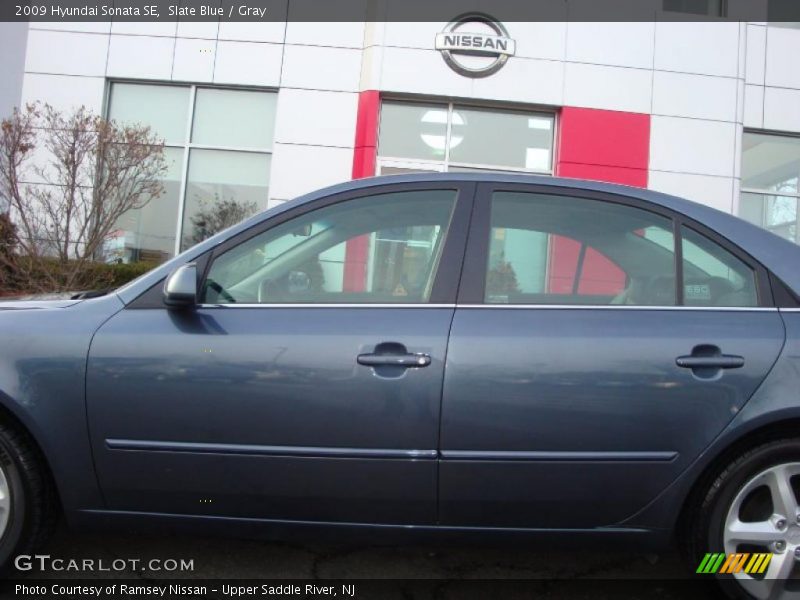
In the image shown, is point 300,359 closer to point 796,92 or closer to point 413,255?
point 413,255

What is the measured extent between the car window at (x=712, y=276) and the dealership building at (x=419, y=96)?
6464 mm

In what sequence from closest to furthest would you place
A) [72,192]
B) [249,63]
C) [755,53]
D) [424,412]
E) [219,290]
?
[424,412] → [219,290] → [72,192] → [249,63] → [755,53]

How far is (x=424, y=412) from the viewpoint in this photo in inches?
84.7

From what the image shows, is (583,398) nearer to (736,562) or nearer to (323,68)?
(736,562)

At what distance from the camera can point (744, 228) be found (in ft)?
7.99

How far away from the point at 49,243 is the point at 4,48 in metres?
3.77

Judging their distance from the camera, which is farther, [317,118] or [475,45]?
[317,118]

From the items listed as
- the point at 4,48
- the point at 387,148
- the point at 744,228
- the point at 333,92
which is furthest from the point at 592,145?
the point at 4,48

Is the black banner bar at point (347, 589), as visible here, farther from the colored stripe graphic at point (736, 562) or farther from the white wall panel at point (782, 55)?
the white wall panel at point (782, 55)

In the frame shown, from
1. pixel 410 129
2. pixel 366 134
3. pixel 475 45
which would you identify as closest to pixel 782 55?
pixel 475 45

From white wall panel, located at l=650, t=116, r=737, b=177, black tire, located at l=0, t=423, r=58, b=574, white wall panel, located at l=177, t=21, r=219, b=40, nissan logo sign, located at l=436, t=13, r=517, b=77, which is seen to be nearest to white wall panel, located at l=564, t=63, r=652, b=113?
white wall panel, located at l=650, t=116, r=737, b=177

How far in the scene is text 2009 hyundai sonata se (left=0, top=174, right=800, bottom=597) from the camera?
2.16m

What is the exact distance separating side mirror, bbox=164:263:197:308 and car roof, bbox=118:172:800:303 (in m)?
0.15

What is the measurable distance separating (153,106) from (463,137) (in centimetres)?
462
